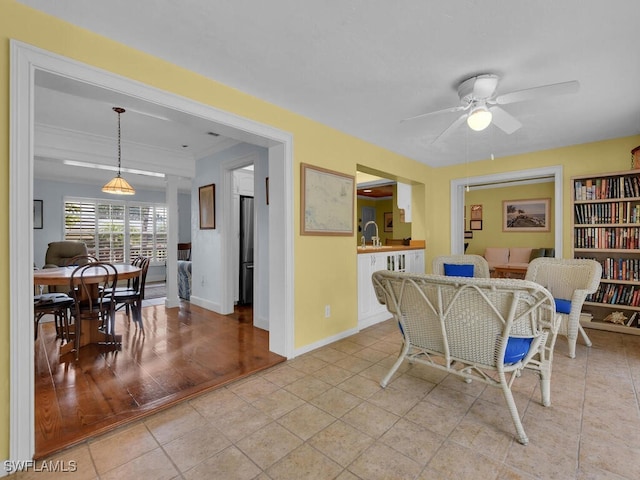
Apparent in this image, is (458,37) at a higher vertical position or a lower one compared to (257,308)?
higher

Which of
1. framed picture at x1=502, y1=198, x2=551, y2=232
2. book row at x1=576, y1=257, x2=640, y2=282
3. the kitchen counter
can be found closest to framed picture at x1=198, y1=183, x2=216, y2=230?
the kitchen counter

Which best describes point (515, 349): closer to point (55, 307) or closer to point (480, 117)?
point (480, 117)

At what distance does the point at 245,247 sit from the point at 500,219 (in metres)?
6.21

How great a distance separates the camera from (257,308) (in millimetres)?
3807

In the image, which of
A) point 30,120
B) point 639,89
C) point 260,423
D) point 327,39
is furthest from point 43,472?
point 639,89

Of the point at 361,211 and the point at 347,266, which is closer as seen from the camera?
the point at 347,266

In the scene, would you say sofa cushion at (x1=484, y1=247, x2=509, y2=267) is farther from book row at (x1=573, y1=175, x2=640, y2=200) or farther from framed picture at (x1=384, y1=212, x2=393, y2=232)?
book row at (x1=573, y1=175, x2=640, y2=200)

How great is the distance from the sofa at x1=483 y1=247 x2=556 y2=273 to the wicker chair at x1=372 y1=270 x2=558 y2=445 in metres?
5.44

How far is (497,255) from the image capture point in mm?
7191

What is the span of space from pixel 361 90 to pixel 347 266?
178 centimetres

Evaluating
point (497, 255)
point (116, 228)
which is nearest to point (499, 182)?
point (497, 255)

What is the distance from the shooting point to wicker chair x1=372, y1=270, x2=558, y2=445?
5.48 feet

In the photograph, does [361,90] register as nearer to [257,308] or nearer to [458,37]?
[458,37]

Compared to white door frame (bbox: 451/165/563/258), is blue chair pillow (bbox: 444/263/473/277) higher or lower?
lower
